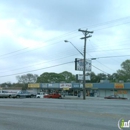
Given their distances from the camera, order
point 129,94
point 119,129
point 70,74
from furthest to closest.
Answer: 1. point 70,74
2. point 129,94
3. point 119,129

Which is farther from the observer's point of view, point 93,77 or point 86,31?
point 93,77

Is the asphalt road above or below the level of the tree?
below

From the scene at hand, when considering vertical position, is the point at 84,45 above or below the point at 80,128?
above

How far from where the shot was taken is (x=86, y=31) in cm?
4681

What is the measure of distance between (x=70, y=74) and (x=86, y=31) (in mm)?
109498

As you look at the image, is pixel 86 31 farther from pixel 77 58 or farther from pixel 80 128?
pixel 80 128

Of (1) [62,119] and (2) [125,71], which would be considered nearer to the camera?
(1) [62,119]

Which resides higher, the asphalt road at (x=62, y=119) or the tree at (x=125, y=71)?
the tree at (x=125, y=71)

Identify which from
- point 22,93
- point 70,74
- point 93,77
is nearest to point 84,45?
point 22,93

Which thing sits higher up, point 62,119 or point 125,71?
point 125,71

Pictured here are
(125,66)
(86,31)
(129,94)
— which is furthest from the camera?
(125,66)

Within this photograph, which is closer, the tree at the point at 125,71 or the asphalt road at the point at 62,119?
the asphalt road at the point at 62,119

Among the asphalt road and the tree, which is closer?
the asphalt road

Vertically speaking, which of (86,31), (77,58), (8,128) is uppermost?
(86,31)
